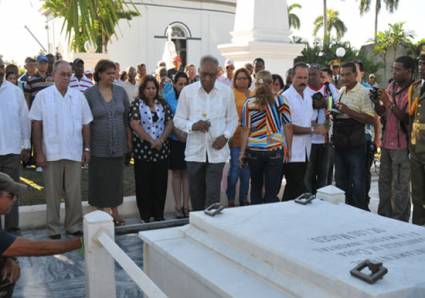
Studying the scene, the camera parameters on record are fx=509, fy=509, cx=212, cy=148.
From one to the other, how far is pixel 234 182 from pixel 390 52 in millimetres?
39102

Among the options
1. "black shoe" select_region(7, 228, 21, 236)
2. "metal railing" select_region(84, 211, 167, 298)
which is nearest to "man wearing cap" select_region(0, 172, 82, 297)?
"metal railing" select_region(84, 211, 167, 298)

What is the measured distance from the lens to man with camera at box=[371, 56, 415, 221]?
5.52m

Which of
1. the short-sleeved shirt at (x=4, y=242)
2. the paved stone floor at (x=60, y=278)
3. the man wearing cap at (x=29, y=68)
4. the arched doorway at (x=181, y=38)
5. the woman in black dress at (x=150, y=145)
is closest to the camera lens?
the short-sleeved shirt at (x=4, y=242)

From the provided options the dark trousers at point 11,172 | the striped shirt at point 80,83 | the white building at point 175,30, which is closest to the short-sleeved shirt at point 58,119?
the dark trousers at point 11,172

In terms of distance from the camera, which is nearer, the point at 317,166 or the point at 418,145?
the point at 418,145

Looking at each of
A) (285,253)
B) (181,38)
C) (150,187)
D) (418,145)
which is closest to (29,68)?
(150,187)

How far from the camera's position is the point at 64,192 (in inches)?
220

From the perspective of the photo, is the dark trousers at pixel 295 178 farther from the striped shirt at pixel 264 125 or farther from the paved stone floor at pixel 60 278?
the paved stone floor at pixel 60 278

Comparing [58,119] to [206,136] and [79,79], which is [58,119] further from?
[79,79]

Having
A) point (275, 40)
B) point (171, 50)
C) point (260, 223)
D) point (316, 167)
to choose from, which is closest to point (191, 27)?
point (171, 50)

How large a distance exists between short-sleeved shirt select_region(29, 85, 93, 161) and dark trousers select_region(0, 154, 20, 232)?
1.08ft

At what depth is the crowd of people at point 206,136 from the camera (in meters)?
5.32

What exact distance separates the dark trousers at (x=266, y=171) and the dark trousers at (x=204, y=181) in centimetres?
35

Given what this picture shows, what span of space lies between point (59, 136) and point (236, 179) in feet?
7.41
